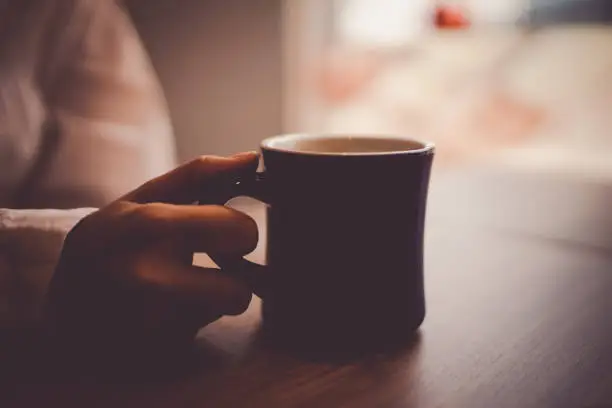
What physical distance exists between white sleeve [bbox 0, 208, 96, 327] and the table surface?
0.08 meters

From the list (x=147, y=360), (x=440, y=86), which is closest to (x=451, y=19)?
(x=440, y=86)

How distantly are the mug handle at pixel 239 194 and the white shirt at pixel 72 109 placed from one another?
1.23ft

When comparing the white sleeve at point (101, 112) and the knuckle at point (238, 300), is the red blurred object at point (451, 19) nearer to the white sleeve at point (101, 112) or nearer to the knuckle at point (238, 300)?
the white sleeve at point (101, 112)

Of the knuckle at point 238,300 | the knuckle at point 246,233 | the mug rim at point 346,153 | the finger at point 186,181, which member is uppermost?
the mug rim at point 346,153

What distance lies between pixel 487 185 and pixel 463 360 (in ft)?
2.20

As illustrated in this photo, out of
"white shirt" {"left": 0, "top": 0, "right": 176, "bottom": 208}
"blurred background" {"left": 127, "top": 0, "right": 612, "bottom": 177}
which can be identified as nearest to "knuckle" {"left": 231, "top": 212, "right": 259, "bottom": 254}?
"white shirt" {"left": 0, "top": 0, "right": 176, "bottom": 208}

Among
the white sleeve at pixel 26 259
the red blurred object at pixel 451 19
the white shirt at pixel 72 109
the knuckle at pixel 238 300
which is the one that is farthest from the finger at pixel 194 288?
the red blurred object at pixel 451 19

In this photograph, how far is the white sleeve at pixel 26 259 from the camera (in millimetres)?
467

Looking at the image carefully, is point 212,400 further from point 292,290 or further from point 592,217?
point 592,217

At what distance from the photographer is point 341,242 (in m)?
0.42

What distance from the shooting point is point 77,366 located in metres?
0.40

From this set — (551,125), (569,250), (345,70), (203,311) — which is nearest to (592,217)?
(569,250)

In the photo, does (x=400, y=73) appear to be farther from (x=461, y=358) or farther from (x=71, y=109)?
(x=461, y=358)

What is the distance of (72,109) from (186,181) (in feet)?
1.46
